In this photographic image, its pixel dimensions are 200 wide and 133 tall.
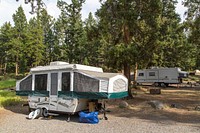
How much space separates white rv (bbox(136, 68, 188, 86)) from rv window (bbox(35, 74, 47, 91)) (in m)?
21.8

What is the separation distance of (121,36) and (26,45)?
3311cm

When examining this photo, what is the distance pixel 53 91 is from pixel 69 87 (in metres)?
1.03

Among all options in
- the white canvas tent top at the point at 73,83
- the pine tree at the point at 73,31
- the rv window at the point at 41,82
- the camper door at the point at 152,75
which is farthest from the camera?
the pine tree at the point at 73,31

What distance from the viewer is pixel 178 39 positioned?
29.3m

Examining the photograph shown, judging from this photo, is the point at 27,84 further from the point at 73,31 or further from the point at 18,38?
the point at 18,38

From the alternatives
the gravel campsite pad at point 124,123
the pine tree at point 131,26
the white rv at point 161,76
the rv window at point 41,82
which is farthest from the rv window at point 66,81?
the white rv at point 161,76

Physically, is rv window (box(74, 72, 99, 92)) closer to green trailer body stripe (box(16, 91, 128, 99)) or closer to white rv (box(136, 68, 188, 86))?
green trailer body stripe (box(16, 91, 128, 99))

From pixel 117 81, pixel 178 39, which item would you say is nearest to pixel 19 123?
pixel 117 81

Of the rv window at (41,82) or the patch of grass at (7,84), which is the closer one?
the rv window at (41,82)

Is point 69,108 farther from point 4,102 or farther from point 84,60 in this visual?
point 84,60

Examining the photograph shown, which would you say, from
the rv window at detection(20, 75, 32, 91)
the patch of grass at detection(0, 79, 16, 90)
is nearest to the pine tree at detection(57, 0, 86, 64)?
the patch of grass at detection(0, 79, 16, 90)

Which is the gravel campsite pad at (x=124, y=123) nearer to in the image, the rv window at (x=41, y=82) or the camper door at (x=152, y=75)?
the rv window at (x=41, y=82)

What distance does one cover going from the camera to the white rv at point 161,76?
2908 cm

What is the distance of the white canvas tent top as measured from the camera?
9.45 metres
